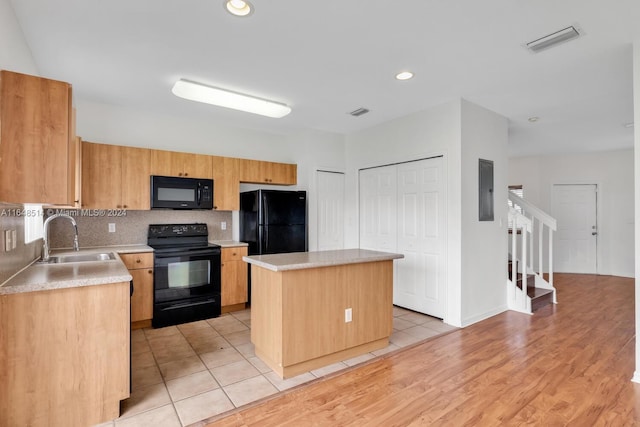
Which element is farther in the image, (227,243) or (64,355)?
(227,243)

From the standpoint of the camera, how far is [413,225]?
4207 mm

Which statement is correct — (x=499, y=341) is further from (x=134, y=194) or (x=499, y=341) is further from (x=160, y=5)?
(x=134, y=194)

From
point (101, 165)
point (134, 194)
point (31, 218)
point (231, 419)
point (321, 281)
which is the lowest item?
point (231, 419)

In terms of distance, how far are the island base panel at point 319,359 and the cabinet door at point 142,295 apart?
1.50m

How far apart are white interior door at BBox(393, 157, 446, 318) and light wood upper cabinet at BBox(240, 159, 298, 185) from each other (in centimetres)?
163

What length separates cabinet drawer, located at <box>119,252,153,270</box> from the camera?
136 inches

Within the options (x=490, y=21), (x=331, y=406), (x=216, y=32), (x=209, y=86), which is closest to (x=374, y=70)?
(x=490, y=21)

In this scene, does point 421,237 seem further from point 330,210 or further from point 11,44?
point 11,44

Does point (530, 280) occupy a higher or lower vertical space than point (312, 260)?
lower

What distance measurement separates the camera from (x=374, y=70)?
294 centimetres

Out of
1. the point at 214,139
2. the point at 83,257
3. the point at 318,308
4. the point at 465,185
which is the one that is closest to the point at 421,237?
the point at 465,185

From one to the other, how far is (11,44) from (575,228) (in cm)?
894

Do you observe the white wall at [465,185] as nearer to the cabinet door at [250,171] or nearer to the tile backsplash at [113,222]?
the cabinet door at [250,171]

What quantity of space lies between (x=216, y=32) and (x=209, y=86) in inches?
40.0
